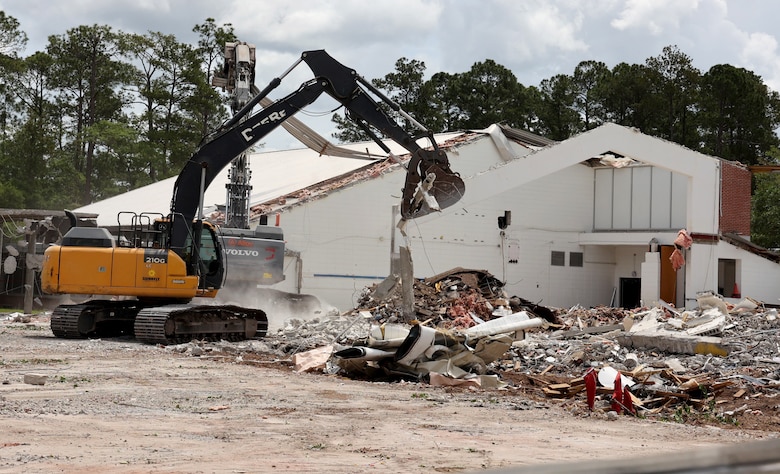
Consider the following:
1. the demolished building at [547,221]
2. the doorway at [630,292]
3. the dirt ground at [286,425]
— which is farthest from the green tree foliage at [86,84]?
the dirt ground at [286,425]

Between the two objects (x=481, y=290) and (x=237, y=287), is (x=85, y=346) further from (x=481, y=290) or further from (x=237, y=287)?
(x=481, y=290)

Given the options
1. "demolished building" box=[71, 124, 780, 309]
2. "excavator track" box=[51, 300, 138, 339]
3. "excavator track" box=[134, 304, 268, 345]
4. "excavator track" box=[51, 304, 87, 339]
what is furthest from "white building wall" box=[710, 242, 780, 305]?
"excavator track" box=[51, 304, 87, 339]

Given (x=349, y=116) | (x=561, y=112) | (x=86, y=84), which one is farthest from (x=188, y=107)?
(x=349, y=116)

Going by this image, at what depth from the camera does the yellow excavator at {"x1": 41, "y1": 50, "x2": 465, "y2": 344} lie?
62.3ft

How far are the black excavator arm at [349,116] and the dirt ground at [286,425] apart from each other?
19.1 ft

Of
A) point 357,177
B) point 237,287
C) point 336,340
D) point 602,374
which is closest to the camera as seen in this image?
point 602,374

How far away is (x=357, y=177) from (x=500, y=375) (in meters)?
16.7

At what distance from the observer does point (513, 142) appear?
119ft

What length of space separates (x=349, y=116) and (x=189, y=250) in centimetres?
457

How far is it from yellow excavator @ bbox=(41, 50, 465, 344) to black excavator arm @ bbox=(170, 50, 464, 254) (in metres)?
0.02

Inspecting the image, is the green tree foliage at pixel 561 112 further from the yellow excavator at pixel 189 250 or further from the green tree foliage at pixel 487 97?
the yellow excavator at pixel 189 250

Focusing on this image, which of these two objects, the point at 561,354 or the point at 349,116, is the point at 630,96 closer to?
the point at 349,116

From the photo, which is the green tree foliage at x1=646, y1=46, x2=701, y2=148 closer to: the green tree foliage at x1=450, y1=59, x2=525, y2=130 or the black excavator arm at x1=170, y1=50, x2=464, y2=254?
the green tree foliage at x1=450, y1=59, x2=525, y2=130

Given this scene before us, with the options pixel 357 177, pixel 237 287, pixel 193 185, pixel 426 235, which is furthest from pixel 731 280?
pixel 193 185
